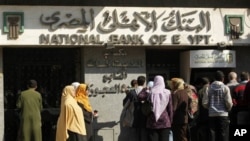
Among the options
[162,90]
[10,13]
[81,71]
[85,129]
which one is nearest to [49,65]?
[81,71]

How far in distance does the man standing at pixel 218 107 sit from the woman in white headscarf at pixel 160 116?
2.95ft

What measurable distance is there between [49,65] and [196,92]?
3.66m

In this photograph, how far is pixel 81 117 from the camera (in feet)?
37.2

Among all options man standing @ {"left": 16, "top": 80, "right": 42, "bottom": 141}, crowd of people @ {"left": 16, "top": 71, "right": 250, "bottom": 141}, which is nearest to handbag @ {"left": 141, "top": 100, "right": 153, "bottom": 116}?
crowd of people @ {"left": 16, "top": 71, "right": 250, "bottom": 141}

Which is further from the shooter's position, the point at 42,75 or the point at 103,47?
the point at 42,75

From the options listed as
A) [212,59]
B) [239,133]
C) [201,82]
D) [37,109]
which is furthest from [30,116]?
[212,59]

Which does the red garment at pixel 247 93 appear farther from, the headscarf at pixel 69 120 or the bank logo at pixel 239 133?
the headscarf at pixel 69 120

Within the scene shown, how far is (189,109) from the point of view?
11.9m

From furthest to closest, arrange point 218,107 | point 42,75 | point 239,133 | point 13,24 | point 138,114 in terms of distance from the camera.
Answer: point 42,75
point 13,24
point 138,114
point 218,107
point 239,133

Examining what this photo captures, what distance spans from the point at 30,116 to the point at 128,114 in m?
2.01

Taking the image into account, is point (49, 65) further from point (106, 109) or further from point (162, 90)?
point (162, 90)

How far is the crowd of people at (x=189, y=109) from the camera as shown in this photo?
11.3 meters

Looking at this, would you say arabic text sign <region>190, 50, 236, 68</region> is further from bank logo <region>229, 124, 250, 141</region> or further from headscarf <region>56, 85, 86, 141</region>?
headscarf <region>56, 85, 86, 141</region>

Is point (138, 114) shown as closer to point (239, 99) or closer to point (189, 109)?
point (189, 109)
